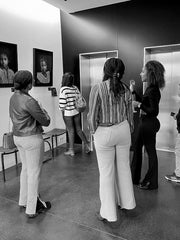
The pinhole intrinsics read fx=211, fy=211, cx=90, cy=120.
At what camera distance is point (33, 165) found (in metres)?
2.27

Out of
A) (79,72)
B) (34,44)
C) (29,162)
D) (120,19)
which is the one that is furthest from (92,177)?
(120,19)

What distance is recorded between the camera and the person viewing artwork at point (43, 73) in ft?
14.2

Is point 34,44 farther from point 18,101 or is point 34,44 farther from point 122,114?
point 122,114

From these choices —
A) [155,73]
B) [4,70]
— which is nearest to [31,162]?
[155,73]

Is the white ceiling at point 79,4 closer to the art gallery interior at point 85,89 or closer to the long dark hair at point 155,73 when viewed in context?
the art gallery interior at point 85,89

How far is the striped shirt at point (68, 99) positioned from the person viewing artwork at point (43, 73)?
0.64 meters

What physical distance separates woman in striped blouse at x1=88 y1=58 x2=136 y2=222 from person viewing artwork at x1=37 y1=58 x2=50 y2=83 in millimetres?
2658

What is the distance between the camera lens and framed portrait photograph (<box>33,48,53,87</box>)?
4.18 m

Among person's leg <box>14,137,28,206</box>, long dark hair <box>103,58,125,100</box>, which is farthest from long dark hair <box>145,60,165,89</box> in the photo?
person's leg <box>14,137,28,206</box>

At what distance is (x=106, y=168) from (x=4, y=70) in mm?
2513

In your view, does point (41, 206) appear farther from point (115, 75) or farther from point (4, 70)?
point (4, 70)

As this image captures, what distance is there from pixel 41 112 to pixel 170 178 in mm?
2233

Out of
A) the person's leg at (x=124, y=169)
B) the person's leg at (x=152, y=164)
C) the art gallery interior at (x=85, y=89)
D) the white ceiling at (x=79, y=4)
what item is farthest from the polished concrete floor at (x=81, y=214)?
the white ceiling at (x=79, y=4)

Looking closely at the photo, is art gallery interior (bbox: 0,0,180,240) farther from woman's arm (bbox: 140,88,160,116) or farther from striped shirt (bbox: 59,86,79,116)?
woman's arm (bbox: 140,88,160,116)
